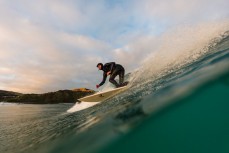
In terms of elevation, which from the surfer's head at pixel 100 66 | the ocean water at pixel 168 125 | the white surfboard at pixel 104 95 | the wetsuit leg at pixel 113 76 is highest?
the surfer's head at pixel 100 66

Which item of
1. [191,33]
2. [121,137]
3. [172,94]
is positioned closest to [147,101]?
[172,94]

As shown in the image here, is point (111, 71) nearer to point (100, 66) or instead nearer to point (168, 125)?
point (100, 66)

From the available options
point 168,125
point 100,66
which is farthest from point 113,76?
point 168,125

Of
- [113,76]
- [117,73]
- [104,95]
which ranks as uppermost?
[117,73]

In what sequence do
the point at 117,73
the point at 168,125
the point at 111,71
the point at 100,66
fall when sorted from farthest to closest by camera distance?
the point at 117,73 → the point at 111,71 → the point at 100,66 → the point at 168,125

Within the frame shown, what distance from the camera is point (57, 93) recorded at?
9475 cm

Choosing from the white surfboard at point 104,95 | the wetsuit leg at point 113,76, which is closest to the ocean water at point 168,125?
the white surfboard at point 104,95

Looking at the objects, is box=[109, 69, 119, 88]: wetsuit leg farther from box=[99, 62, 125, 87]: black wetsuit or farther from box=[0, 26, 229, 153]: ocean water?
box=[0, 26, 229, 153]: ocean water

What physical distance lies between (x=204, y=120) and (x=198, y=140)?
76 centimetres

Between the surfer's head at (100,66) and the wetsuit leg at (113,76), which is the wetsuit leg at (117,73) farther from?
the surfer's head at (100,66)

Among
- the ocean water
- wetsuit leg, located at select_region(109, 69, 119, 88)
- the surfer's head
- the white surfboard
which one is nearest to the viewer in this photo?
the ocean water

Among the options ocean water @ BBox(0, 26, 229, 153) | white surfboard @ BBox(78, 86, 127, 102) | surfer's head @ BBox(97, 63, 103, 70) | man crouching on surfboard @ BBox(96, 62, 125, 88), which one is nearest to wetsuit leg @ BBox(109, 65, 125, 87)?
man crouching on surfboard @ BBox(96, 62, 125, 88)

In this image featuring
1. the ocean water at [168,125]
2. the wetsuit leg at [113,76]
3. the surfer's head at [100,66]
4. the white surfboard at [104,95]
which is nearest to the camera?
the ocean water at [168,125]

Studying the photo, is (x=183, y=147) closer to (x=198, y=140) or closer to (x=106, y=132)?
(x=198, y=140)
